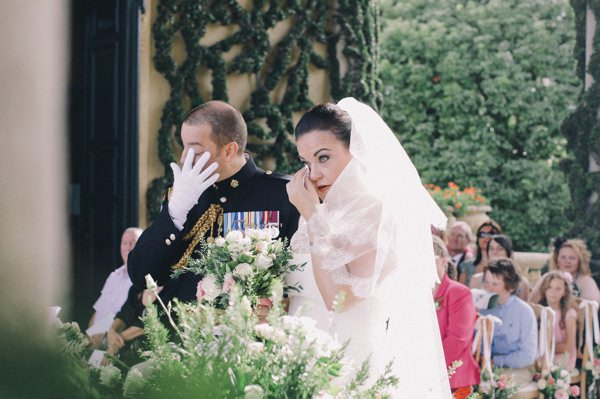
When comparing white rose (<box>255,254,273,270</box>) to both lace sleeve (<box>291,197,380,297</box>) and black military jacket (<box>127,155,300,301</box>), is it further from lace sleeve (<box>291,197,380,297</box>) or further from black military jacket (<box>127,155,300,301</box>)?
black military jacket (<box>127,155,300,301</box>)

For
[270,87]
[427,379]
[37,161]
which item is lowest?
[427,379]

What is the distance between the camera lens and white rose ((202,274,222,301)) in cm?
249

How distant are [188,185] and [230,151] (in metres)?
0.30

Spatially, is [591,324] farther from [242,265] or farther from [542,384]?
[242,265]

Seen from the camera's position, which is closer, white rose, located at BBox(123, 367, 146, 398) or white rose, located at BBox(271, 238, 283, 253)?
white rose, located at BBox(123, 367, 146, 398)

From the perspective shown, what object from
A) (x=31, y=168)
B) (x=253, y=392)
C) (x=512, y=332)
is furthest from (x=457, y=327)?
(x=31, y=168)

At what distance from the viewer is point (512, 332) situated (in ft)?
19.0

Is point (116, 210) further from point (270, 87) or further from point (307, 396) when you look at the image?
point (307, 396)

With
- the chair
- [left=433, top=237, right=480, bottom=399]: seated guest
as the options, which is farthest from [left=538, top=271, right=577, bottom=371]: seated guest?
[left=433, top=237, right=480, bottom=399]: seated guest

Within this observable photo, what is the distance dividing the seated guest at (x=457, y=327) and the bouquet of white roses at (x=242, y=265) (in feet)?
8.28

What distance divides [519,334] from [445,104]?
1811cm

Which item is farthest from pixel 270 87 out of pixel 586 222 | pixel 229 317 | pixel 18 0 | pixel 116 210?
pixel 18 0

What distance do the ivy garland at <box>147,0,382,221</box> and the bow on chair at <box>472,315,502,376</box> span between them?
315 cm

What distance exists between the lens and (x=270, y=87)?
8.14m
